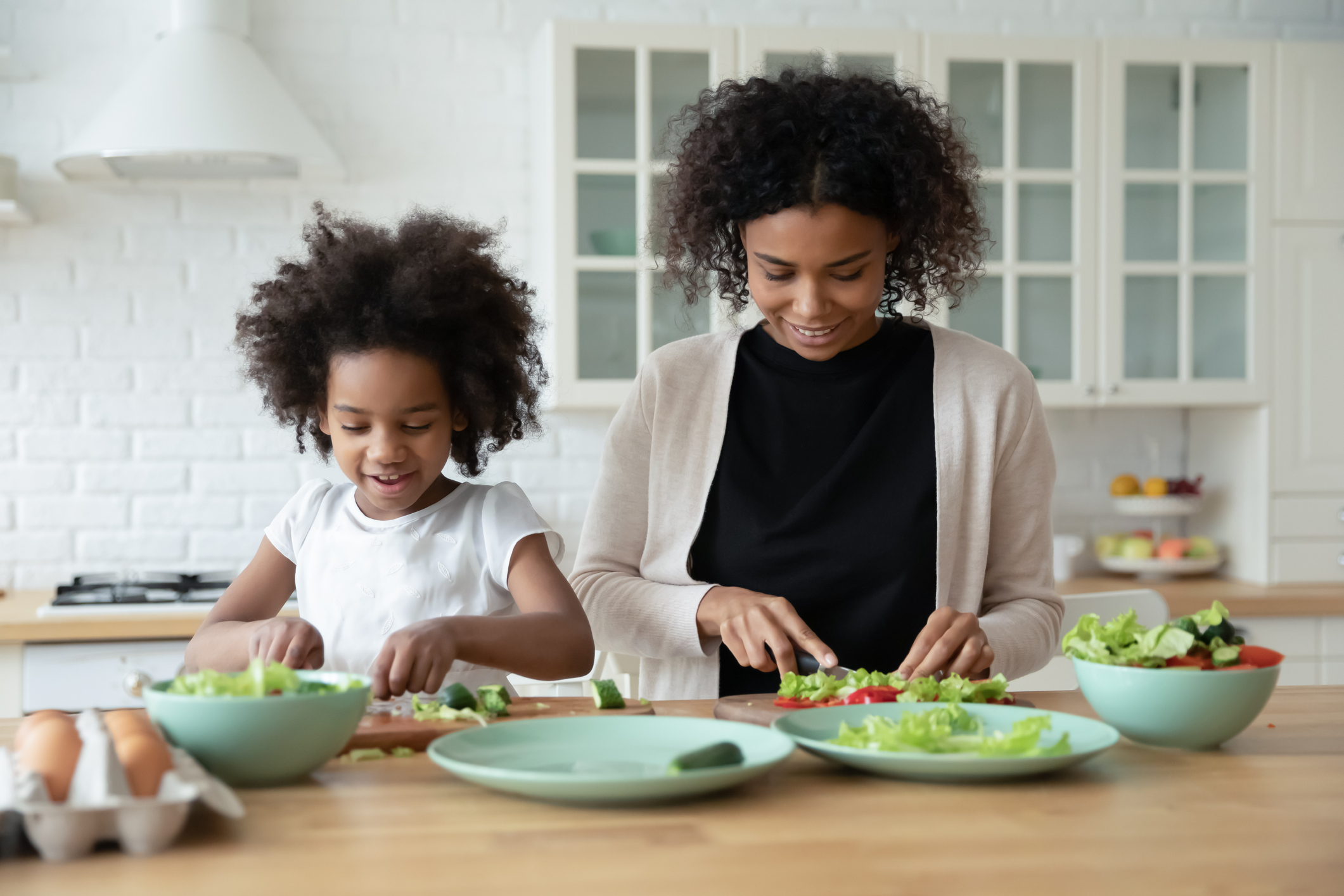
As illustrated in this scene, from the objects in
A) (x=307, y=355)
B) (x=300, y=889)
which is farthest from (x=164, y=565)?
(x=300, y=889)

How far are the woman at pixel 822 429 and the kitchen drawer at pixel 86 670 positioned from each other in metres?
1.28

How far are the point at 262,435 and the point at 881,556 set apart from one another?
200cm

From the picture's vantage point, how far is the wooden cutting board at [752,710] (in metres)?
1.04

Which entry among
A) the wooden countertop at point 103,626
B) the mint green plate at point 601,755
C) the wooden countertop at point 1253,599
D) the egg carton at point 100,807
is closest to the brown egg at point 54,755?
the egg carton at point 100,807

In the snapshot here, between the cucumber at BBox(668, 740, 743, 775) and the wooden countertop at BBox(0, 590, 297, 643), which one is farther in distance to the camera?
the wooden countertop at BBox(0, 590, 297, 643)

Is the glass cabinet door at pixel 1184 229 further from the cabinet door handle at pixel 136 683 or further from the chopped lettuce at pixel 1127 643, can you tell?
the cabinet door handle at pixel 136 683

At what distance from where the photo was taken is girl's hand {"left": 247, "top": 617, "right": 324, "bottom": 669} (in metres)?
1.07

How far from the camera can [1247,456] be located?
318 centimetres

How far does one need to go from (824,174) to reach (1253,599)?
1989mm

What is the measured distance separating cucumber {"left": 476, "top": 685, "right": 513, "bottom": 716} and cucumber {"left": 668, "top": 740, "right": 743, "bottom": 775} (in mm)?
277

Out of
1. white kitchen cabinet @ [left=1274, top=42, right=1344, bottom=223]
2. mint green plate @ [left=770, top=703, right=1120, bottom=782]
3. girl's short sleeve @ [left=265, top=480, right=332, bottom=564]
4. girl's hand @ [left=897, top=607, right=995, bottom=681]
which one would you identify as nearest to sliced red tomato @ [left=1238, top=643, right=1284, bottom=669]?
mint green plate @ [left=770, top=703, right=1120, bottom=782]

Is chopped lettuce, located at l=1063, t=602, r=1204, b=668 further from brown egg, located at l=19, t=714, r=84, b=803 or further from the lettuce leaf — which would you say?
brown egg, located at l=19, t=714, r=84, b=803

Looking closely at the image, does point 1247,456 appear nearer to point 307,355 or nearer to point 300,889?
point 307,355

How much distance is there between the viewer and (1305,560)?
311 cm
